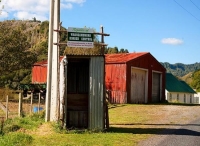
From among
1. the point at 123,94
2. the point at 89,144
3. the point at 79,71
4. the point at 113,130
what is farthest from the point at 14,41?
the point at 89,144

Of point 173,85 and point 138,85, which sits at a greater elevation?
point 138,85

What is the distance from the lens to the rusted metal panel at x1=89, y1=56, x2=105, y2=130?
12312mm

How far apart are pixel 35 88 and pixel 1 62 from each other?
14.4 feet

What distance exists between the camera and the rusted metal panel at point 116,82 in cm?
2816

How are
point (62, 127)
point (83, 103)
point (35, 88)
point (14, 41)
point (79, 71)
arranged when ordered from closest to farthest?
point (62, 127) < point (83, 103) < point (79, 71) < point (35, 88) < point (14, 41)

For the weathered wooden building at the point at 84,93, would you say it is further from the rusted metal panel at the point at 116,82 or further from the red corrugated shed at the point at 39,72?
A: the red corrugated shed at the point at 39,72

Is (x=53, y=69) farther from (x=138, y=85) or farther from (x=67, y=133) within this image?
(x=138, y=85)

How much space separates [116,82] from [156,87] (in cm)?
688

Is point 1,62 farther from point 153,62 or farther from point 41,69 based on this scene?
point 153,62

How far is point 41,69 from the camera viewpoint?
116ft

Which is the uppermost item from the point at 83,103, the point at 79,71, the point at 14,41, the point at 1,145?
the point at 14,41

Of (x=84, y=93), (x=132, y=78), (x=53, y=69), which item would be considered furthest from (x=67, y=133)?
(x=132, y=78)

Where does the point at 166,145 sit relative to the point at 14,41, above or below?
below

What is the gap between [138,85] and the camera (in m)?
30.5
